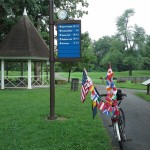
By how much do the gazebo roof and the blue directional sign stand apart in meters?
12.7

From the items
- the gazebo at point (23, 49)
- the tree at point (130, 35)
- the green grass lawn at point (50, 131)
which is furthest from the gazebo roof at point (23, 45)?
the tree at point (130, 35)

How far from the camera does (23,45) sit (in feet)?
77.1

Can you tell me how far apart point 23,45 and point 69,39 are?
13808 mm

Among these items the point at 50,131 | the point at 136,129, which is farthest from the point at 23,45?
the point at 136,129

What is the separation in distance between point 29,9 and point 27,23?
2813 mm

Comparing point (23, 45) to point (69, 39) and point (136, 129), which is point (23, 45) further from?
point (136, 129)

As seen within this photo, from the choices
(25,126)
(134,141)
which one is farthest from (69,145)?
(25,126)

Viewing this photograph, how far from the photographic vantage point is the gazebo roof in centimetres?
2289

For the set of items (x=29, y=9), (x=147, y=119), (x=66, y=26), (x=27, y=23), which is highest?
(x=29, y=9)

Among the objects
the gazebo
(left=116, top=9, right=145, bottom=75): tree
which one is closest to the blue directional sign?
the gazebo

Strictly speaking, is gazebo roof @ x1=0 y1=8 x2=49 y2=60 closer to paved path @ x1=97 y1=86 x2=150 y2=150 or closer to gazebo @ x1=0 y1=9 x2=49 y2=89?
gazebo @ x1=0 y1=9 x2=49 y2=89

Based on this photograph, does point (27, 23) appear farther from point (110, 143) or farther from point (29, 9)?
point (110, 143)

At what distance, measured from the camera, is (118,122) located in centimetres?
699

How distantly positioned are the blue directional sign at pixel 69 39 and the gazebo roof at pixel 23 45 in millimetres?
12654
